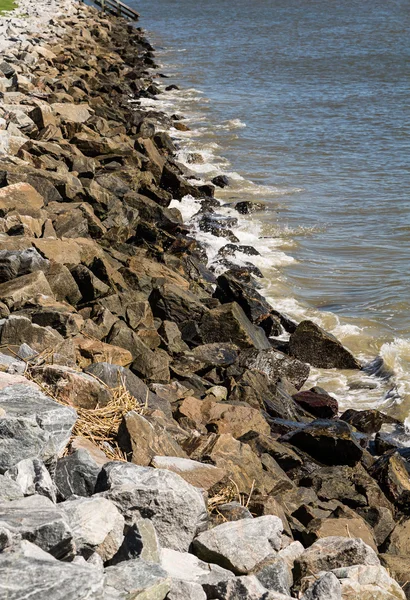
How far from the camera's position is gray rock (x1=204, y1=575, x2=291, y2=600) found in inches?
155

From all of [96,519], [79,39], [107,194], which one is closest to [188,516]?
[96,519]

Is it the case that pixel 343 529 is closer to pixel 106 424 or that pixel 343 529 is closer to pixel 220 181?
pixel 106 424

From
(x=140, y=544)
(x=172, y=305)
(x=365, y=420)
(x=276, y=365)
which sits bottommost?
(x=365, y=420)

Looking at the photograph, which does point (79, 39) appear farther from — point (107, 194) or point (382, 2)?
point (382, 2)

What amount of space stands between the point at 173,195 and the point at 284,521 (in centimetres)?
1212

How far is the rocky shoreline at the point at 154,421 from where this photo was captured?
3941 millimetres

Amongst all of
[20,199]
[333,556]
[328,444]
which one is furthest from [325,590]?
[20,199]

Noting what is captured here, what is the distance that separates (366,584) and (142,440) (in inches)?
64.3

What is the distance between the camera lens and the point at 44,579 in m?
3.09

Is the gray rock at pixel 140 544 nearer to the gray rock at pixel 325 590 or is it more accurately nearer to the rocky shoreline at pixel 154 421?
the rocky shoreline at pixel 154 421

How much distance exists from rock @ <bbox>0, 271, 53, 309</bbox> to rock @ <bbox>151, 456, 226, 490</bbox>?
3.00 metres

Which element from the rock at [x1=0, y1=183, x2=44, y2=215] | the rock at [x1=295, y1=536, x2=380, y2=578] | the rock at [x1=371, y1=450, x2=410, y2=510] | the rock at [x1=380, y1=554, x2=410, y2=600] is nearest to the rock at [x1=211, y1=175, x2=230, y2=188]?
the rock at [x1=0, y1=183, x2=44, y2=215]

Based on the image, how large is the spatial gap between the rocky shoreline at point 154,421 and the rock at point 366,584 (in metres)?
0.01

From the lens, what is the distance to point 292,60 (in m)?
38.4
